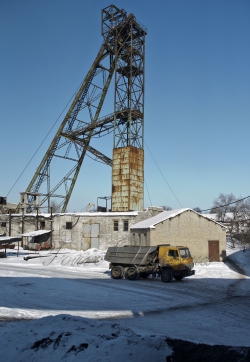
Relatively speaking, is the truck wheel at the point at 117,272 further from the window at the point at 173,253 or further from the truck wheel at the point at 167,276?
the window at the point at 173,253

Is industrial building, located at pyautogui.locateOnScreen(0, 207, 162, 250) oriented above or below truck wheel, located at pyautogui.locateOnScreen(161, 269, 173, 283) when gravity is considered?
above

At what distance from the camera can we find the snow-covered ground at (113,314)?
5758mm

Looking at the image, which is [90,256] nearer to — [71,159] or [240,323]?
[240,323]

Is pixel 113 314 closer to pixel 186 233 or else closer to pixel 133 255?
pixel 133 255

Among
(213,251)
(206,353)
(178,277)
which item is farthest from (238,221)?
(206,353)

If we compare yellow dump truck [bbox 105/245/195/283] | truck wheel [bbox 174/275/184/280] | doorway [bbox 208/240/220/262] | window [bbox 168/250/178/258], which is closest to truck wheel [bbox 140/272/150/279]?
yellow dump truck [bbox 105/245/195/283]

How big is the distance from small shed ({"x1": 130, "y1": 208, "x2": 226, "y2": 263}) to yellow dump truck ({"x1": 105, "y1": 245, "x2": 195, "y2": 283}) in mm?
6650

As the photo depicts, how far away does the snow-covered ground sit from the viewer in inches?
227

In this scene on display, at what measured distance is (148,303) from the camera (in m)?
13.4

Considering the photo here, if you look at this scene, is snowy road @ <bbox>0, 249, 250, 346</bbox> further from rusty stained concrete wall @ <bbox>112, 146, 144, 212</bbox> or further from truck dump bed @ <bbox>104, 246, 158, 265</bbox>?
rusty stained concrete wall @ <bbox>112, 146, 144, 212</bbox>

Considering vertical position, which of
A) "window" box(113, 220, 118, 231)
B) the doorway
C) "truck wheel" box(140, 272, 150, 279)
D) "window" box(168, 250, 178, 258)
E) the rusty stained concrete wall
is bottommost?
"truck wheel" box(140, 272, 150, 279)

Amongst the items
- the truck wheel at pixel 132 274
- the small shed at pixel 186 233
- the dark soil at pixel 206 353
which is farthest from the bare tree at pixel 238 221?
the dark soil at pixel 206 353

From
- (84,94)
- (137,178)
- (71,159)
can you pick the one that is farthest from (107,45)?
(137,178)

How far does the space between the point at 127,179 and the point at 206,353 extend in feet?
107
